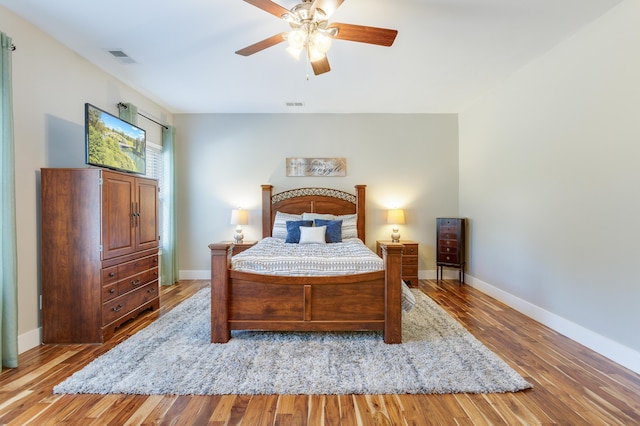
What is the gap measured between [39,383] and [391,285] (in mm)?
2674

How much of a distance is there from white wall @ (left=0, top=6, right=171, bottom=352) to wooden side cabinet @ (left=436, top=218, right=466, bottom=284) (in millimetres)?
4895

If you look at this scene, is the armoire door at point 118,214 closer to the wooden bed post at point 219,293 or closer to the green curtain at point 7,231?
the green curtain at point 7,231

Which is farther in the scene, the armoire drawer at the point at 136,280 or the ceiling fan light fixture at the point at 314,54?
the armoire drawer at the point at 136,280

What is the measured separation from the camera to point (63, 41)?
2.89m

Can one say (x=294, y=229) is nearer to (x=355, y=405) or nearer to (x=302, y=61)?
(x=302, y=61)

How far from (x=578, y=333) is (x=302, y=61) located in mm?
3780

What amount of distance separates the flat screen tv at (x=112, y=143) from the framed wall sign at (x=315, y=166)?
7.26 ft

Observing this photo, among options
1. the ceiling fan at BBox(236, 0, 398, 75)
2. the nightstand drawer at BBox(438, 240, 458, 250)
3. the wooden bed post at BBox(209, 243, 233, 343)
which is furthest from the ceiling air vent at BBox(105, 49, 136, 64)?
the nightstand drawer at BBox(438, 240, 458, 250)

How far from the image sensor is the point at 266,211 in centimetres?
490

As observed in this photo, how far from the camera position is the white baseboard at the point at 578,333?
2.27m

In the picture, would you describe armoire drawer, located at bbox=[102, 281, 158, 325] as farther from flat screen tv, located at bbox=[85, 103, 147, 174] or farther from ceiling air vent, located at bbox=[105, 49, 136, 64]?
ceiling air vent, located at bbox=[105, 49, 136, 64]

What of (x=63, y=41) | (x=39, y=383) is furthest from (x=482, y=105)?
(x=39, y=383)

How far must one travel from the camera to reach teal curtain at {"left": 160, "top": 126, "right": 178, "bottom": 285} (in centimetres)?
471

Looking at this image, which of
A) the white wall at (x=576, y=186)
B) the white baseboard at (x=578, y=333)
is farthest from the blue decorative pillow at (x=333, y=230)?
the white baseboard at (x=578, y=333)
